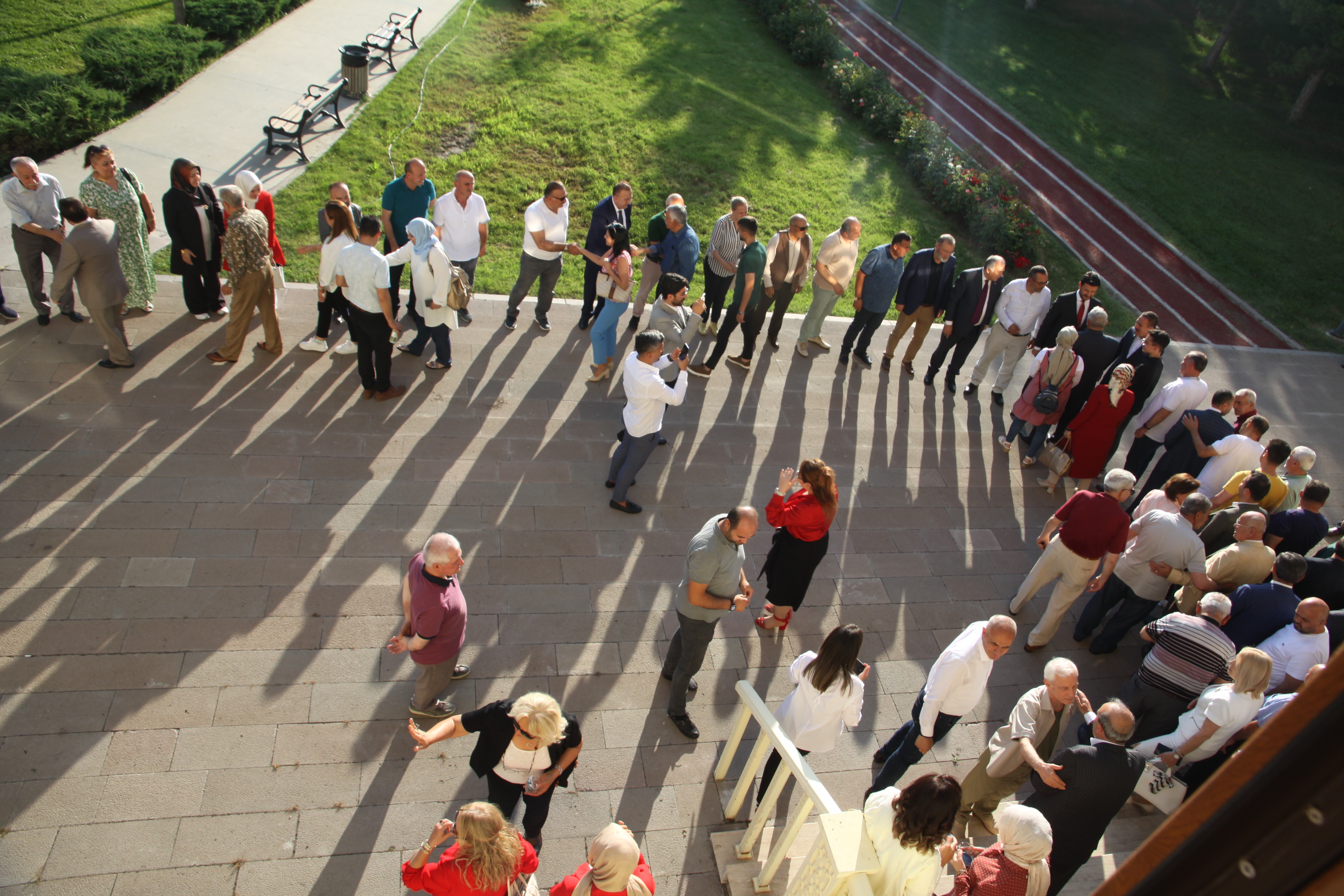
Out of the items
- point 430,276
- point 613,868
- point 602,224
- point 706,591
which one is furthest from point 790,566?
point 602,224

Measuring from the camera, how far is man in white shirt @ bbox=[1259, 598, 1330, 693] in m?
5.57

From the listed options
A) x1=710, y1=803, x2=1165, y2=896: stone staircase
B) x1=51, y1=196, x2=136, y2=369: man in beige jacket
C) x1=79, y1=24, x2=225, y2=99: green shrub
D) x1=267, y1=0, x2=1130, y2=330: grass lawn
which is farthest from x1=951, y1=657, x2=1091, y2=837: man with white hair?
x1=79, y1=24, x2=225, y2=99: green shrub

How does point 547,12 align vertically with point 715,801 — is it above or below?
above

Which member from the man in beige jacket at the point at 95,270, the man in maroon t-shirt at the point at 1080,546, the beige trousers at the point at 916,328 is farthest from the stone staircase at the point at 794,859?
the man in beige jacket at the point at 95,270

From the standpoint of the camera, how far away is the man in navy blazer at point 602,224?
8.74m

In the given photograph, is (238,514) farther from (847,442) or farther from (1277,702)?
(1277,702)

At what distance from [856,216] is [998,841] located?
12.4m

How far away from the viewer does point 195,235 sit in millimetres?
7824

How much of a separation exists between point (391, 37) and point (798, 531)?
12.9 m

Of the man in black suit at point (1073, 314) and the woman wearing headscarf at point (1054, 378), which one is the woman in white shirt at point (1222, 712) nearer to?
the woman wearing headscarf at point (1054, 378)

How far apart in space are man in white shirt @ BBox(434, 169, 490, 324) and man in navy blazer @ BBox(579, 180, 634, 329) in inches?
45.9

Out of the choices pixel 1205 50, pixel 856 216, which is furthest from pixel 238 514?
pixel 1205 50

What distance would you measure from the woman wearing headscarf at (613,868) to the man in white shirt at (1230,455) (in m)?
6.63

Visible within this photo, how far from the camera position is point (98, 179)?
7.45m
